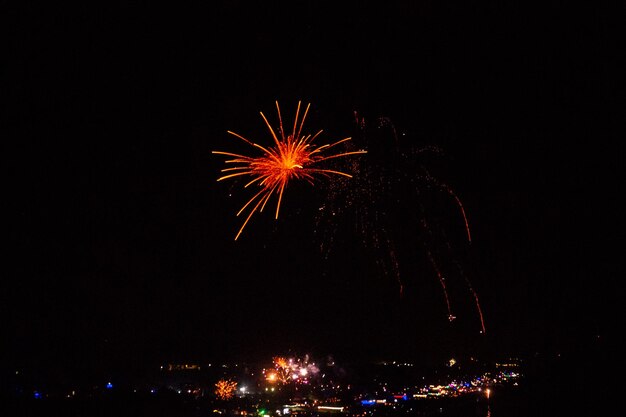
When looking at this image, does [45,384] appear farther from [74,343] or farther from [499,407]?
[499,407]

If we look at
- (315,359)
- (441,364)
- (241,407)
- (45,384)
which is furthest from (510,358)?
(45,384)

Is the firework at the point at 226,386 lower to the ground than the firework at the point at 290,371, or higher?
lower

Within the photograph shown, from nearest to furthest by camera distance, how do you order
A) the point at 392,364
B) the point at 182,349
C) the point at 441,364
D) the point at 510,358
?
1. the point at 182,349
2. the point at 392,364
3. the point at 441,364
4. the point at 510,358

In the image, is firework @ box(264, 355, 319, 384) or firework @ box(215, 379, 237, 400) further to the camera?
firework @ box(264, 355, 319, 384)

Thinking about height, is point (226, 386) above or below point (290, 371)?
below

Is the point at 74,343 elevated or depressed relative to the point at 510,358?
depressed

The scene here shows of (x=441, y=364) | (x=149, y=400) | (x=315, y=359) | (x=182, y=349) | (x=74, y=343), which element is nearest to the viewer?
(x=149, y=400)

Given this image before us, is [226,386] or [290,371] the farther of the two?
[290,371]

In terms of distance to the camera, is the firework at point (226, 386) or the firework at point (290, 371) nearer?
the firework at point (226, 386)

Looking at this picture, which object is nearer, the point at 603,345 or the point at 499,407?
the point at 499,407

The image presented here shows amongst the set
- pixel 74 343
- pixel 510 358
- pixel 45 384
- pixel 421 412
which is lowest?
pixel 421 412

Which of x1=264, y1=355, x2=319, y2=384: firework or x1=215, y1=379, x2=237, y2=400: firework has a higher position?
x1=264, y1=355, x2=319, y2=384: firework
